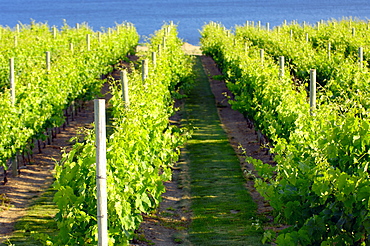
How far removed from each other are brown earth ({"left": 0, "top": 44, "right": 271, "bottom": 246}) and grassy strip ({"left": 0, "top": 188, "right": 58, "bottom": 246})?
0.14m

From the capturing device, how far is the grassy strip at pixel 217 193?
774 cm

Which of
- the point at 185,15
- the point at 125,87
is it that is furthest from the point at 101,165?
the point at 185,15

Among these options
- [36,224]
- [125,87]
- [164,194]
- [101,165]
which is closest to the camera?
[101,165]

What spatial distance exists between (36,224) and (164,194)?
2230 mm

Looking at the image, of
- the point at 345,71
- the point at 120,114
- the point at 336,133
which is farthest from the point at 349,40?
the point at 336,133

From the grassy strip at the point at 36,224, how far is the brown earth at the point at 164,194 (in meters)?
0.14

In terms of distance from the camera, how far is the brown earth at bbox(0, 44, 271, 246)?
7.90 metres

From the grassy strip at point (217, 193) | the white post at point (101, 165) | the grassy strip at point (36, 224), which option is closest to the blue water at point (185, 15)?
the grassy strip at point (217, 193)

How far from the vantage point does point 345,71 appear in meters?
12.3

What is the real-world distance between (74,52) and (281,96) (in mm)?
8460

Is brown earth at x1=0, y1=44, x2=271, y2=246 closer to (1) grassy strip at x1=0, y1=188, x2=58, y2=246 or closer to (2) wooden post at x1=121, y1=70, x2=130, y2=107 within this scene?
(1) grassy strip at x1=0, y1=188, x2=58, y2=246

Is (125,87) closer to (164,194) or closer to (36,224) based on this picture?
(164,194)

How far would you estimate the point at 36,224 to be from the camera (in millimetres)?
8195

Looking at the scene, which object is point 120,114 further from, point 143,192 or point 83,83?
point 83,83
